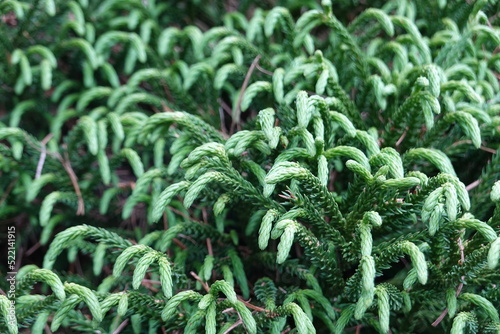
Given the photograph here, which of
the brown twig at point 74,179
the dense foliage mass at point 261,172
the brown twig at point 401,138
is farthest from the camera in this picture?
the brown twig at point 74,179

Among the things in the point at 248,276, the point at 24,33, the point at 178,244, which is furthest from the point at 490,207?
the point at 24,33

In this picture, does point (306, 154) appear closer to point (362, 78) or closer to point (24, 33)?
point (362, 78)

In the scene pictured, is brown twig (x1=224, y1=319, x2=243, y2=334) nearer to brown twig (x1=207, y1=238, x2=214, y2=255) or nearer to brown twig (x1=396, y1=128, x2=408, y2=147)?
brown twig (x1=207, y1=238, x2=214, y2=255)

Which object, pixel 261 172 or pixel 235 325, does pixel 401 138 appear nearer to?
pixel 261 172

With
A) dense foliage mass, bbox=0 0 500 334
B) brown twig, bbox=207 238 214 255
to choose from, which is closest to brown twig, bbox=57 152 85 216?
dense foliage mass, bbox=0 0 500 334

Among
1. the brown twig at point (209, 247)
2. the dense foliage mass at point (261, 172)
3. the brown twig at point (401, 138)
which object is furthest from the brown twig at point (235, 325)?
the brown twig at point (401, 138)

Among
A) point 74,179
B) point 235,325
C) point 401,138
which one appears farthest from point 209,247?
point 401,138

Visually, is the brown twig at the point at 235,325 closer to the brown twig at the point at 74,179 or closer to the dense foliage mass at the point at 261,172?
the dense foliage mass at the point at 261,172

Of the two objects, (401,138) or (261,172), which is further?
(401,138)
